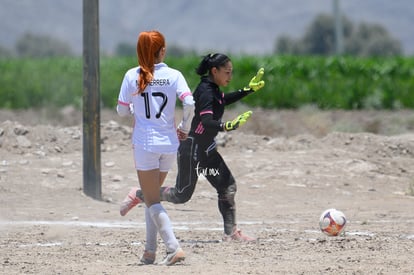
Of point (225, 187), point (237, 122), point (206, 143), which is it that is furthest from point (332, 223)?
point (237, 122)

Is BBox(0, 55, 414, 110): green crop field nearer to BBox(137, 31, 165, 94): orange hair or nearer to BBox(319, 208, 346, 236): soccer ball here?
BBox(319, 208, 346, 236): soccer ball

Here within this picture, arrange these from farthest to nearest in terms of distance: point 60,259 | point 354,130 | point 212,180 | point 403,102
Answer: point 403,102, point 354,130, point 212,180, point 60,259

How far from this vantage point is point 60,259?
9336 millimetres

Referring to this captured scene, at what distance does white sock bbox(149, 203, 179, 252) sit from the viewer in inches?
344

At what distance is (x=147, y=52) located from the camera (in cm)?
862

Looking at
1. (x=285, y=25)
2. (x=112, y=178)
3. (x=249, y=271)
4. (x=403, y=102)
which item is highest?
(x=249, y=271)

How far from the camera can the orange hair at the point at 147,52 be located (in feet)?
28.1

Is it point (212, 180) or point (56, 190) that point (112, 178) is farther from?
point (212, 180)

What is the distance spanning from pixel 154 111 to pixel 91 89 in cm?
504

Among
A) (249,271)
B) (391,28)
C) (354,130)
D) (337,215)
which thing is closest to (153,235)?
(249,271)

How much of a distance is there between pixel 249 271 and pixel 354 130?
13777 mm

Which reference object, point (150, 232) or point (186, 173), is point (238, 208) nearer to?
point (186, 173)

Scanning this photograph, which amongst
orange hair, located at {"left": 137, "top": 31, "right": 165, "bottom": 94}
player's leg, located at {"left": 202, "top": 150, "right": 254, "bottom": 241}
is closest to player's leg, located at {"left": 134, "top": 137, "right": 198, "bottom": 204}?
player's leg, located at {"left": 202, "top": 150, "right": 254, "bottom": 241}

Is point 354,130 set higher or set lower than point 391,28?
higher
